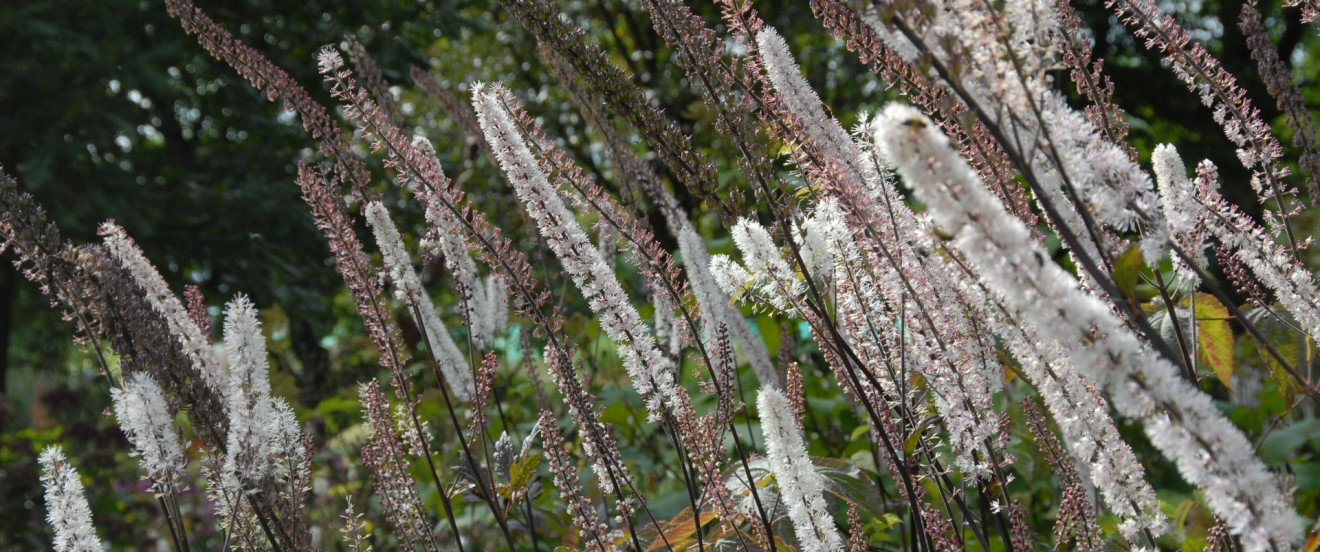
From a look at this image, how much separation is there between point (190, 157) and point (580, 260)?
11.5 meters

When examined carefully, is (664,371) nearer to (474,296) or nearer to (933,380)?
(933,380)

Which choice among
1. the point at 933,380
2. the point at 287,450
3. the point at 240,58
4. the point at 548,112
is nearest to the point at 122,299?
the point at 287,450

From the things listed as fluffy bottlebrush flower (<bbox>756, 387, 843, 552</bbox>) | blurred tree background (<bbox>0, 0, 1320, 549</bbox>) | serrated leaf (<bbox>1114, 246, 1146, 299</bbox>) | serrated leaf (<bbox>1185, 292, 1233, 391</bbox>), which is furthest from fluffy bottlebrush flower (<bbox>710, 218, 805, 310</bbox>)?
blurred tree background (<bbox>0, 0, 1320, 549</bbox>)

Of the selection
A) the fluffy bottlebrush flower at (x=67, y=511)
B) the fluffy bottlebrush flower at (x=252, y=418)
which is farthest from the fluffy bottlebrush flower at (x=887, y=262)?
the fluffy bottlebrush flower at (x=67, y=511)

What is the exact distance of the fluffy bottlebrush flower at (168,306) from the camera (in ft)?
8.82

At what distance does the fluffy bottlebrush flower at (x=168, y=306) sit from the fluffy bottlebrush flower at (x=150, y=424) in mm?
316

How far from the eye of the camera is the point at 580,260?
2.17 m

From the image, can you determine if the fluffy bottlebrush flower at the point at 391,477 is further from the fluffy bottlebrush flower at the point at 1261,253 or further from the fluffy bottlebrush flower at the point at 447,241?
the fluffy bottlebrush flower at the point at 1261,253

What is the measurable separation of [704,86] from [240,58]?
4.24ft

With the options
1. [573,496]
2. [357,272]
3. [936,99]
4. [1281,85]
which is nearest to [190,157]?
[357,272]

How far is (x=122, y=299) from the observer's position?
2379 mm

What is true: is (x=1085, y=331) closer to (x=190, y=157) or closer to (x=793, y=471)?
(x=793, y=471)

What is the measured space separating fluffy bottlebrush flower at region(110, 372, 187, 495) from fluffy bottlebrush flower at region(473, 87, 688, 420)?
91cm

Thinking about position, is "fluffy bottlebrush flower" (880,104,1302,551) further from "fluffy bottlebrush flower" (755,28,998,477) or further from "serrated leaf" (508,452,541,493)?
"serrated leaf" (508,452,541,493)
